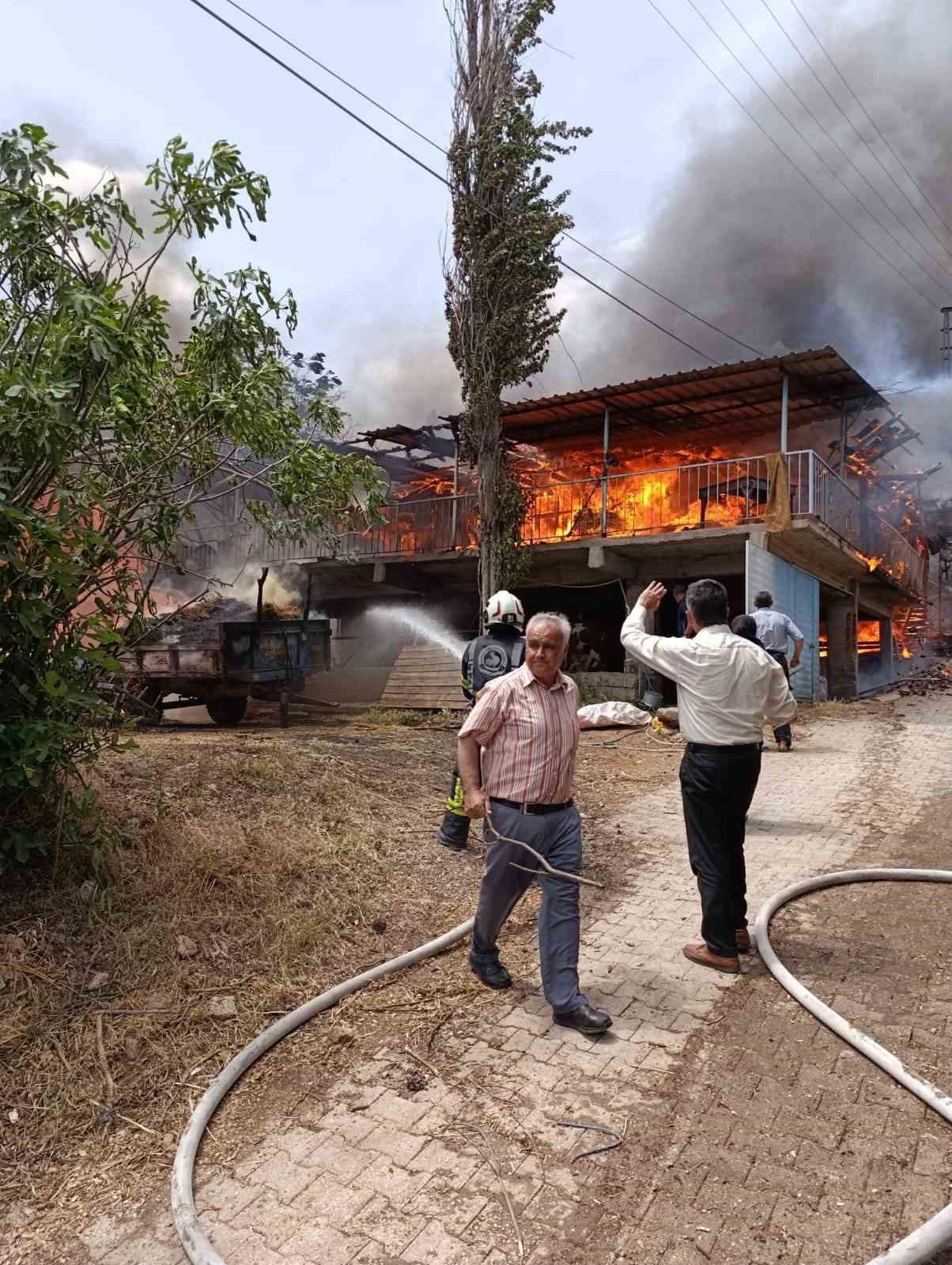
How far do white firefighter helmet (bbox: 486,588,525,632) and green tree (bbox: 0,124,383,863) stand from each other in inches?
56.0

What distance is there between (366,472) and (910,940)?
4.32m

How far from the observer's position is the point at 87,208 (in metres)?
3.85

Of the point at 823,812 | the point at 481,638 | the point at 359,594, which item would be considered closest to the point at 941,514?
the point at 359,594

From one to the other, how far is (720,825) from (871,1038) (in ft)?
3.37

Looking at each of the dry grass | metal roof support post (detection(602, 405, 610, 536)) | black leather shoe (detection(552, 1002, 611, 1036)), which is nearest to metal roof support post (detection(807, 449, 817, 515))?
metal roof support post (detection(602, 405, 610, 536))

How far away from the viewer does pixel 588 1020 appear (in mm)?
3188

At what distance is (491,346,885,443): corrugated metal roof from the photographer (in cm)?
1387

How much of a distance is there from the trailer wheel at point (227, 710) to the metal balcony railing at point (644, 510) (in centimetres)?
294

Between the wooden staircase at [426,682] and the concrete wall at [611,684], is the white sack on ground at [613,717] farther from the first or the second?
the wooden staircase at [426,682]

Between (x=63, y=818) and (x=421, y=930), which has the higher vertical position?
(x=63, y=818)

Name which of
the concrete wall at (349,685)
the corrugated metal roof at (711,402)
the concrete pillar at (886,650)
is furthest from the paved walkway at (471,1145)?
the concrete pillar at (886,650)

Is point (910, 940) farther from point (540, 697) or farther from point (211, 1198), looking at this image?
point (211, 1198)

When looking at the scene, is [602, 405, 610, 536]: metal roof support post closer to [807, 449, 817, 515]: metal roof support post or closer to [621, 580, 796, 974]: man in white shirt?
[807, 449, 817, 515]: metal roof support post

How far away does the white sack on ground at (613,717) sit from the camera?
12.1 meters
